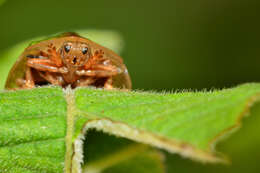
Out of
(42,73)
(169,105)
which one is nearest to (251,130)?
(169,105)

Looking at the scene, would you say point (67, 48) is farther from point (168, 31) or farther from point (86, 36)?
point (168, 31)

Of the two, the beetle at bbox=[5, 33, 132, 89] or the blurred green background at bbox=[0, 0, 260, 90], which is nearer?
the beetle at bbox=[5, 33, 132, 89]

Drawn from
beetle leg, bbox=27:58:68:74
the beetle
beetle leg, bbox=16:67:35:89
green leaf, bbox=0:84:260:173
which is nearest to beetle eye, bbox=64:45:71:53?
the beetle

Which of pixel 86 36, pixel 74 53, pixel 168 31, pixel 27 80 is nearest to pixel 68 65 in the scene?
pixel 74 53

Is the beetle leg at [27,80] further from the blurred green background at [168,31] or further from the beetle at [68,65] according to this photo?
the blurred green background at [168,31]

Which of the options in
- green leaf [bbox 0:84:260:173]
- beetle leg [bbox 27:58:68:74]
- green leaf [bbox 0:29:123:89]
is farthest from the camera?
green leaf [bbox 0:29:123:89]

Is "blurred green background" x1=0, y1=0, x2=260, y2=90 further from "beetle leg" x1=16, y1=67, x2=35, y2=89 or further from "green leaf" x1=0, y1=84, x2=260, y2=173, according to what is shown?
"green leaf" x1=0, y1=84, x2=260, y2=173

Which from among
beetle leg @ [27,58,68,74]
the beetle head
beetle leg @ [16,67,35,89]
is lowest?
beetle leg @ [16,67,35,89]
